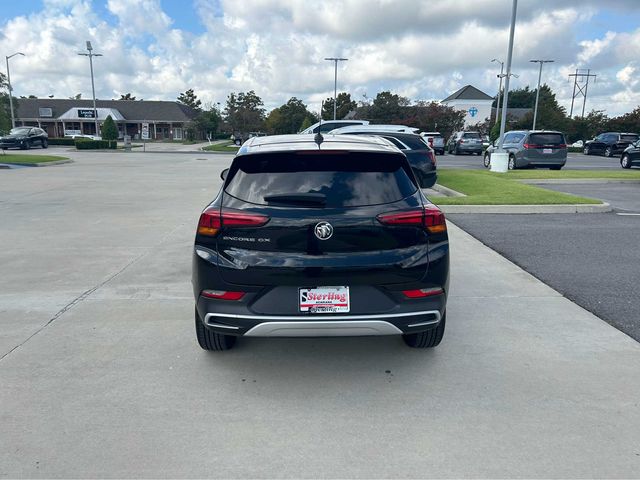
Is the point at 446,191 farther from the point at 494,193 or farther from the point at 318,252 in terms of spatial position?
the point at 318,252

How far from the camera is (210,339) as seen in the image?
13.4 ft

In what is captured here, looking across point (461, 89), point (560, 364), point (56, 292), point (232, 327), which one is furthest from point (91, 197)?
point (461, 89)

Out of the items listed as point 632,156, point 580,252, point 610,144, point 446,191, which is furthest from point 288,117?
point 580,252

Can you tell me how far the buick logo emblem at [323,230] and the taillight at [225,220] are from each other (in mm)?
342

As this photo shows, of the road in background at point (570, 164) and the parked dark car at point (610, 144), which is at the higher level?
the parked dark car at point (610, 144)

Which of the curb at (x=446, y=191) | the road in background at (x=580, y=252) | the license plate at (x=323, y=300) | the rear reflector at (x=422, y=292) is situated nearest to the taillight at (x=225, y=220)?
the license plate at (x=323, y=300)

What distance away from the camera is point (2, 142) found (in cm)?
3619

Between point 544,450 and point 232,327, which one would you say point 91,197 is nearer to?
point 232,327

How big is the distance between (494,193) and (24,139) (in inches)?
1480

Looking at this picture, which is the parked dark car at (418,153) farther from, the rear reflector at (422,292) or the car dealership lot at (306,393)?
the rear reflector at (422,292)

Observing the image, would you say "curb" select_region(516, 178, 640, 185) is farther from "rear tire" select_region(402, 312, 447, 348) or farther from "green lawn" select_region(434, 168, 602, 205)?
"rear tire" select_region(402, 312, 447, 348)

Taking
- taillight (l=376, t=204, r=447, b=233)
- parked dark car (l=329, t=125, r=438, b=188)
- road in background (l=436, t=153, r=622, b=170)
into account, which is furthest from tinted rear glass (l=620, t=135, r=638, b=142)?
taillight (l=376, t=204, r=447, b=233)

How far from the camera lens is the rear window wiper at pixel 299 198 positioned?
138 inches

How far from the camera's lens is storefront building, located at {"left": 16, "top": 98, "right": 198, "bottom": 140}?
2987 inches
